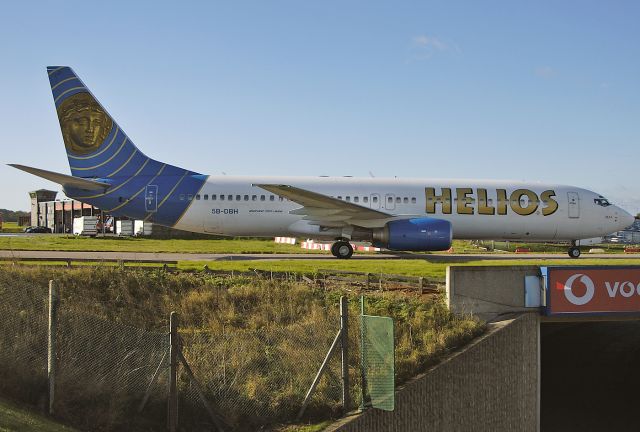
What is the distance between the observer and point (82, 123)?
92.5 feet

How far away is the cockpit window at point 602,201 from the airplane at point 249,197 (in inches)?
86.7

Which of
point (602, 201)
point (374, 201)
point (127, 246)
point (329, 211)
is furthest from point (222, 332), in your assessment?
point (602, 201)

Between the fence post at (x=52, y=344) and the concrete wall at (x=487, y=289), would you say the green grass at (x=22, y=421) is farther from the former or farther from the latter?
the concrete wall at (x=487, y=289)

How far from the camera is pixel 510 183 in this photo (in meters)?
29.6

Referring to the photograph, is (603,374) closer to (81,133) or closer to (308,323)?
(308,323)

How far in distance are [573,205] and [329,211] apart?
38.0ft

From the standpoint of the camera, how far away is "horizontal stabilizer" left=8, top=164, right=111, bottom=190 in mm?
24345

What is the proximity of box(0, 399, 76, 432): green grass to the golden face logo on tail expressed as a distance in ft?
68.0

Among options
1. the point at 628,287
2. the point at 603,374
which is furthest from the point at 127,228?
the point at 628,287

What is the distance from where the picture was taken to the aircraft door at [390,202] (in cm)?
2856

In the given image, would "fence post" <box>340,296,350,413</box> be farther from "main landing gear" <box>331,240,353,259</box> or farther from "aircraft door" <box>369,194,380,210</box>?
"aircraft door" <box>369,194,380,210</box>

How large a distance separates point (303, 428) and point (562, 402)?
1319cm

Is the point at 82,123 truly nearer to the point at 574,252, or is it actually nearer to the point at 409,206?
the point at 409,206

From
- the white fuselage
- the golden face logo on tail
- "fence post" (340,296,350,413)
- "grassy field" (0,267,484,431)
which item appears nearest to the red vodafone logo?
"grassy field" (0,267,484,431)
